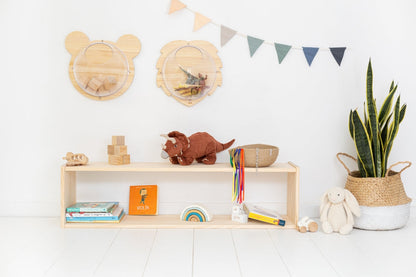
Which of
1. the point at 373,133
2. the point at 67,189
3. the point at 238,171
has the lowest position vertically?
the point at 67,189

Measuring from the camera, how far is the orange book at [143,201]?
267 centimetres

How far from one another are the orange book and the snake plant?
1.31 metres

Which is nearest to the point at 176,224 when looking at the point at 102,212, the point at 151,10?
the point at 102,212

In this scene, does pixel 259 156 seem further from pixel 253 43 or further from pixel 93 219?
pixel 93 219

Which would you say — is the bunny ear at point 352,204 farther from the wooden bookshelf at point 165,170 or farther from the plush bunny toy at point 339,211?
the wooden bookshelf at point 165,170

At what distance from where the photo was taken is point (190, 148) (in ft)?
8.20

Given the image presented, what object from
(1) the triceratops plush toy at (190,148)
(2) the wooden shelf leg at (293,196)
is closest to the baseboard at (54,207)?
(2) the wooden shelf leg at (293,196)

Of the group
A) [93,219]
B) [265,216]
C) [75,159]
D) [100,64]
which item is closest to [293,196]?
[265,216]

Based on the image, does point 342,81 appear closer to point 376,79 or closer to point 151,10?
point 376,79

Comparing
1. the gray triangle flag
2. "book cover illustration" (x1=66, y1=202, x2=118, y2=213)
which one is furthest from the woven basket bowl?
"book cover illustration" (x1=66, y1=202, x2=118, y2=213)

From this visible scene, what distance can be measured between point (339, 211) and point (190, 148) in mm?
938

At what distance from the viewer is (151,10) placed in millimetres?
2680

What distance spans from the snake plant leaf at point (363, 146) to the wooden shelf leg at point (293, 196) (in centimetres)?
41

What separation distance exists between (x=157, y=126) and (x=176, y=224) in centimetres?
65
